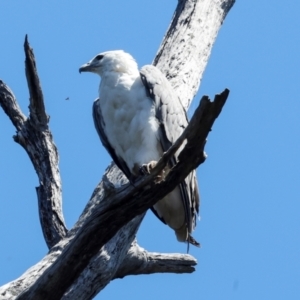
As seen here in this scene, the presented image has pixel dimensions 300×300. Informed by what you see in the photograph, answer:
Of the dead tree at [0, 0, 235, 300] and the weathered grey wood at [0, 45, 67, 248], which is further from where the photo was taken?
the weathered grey wood at [0, 45, 67, 248]

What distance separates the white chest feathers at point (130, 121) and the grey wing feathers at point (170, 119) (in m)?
0.07

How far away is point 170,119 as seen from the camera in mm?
6695

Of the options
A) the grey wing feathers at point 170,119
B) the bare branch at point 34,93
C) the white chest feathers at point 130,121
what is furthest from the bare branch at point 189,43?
the bare branch at point 34,93

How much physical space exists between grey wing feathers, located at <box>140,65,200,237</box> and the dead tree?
0.45 meters

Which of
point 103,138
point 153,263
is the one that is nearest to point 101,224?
point 153,263

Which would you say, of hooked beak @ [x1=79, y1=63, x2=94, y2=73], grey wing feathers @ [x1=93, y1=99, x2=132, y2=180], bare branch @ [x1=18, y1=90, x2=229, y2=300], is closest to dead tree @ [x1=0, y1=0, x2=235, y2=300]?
bare branch @ [x1=18, y1=90, x2=229, y2=300]

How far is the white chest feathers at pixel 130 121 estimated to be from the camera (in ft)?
22.0

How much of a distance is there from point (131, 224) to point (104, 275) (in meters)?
0.56

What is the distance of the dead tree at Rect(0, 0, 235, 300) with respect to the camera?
5.11 metres

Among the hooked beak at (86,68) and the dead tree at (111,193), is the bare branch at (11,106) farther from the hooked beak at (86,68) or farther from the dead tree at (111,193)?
the hooked beak at (86,68)

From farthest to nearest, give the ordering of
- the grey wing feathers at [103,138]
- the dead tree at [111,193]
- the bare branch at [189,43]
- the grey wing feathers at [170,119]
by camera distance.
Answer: the bare branch at [189,43]
the grey wing feathers at [103,138]
the grey wing feathers at [170,119]
the dead tree at [111,193]

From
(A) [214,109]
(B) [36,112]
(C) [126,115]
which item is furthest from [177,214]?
(A) [214,109]

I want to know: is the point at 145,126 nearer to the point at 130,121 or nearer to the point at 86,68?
the point at 130,121

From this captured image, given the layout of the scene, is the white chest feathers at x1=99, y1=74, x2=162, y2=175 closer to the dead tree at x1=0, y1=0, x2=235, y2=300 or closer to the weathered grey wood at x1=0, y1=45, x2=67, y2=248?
the dead tree at x1=0, y1=0, x2=235, y2=300
